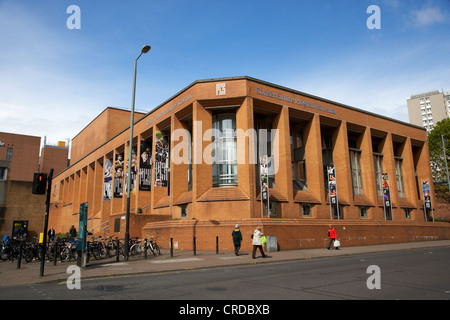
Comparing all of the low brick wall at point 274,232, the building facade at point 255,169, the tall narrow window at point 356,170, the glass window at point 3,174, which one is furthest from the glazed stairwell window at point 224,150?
the glass window at point 3,174

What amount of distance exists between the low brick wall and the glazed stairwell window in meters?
5.02

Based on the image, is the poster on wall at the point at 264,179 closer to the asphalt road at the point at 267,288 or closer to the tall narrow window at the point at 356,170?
the asphalt road at the point at 267,288

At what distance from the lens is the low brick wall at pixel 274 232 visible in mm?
21438

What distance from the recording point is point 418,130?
4084cm

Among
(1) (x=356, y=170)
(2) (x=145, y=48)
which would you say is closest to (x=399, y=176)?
(1) (x=356, y=170)

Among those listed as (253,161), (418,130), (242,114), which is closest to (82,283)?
(253,161)

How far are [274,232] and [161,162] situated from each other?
11.8 metres

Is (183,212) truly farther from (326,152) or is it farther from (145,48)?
(326,152)

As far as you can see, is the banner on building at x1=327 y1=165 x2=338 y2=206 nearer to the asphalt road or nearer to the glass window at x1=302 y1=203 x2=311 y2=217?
the glass window at x1=302 y1=203 x2=311 y2=217

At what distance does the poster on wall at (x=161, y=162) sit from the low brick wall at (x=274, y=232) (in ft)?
12.7

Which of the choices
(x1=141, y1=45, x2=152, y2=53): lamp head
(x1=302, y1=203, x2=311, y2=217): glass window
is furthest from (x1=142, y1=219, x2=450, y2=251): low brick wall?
(x1=141, y1=45, x2=152, y2=53): lamp head

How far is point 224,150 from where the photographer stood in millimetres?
27219
